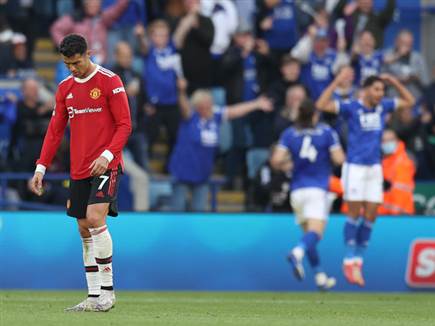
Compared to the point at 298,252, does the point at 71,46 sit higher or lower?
higher

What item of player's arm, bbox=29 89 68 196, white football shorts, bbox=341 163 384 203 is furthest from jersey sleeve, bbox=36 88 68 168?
white football shorts, bbox=341 163 384 203

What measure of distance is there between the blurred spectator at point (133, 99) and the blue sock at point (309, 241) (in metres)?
4.00

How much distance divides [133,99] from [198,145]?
130cm

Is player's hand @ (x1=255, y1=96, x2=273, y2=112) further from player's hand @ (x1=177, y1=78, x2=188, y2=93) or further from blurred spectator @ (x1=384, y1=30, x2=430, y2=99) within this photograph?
blurred spectator @ (x1=384, y1=30, x2=430, y2=99)

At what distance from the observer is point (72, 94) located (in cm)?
1161

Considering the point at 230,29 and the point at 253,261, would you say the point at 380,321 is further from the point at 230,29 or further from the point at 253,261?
the point at 230,29

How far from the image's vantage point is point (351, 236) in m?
16.7

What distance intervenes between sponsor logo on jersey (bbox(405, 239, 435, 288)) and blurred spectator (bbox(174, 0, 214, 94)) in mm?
4938

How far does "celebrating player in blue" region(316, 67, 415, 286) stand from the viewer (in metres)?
16.5

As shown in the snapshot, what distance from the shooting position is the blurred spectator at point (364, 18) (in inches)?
858

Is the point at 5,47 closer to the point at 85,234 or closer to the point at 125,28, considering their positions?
the point at 125,28

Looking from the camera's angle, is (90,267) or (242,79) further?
(242,79)

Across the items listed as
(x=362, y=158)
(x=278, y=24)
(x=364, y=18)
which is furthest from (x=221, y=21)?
(x=362, y=158)

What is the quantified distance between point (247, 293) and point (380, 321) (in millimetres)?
5739
